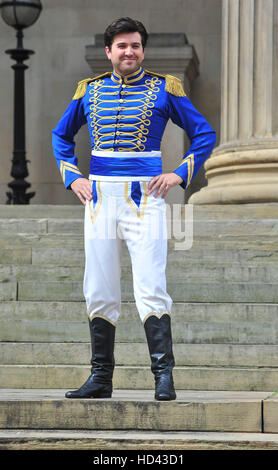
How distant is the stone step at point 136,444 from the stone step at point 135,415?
0.13m

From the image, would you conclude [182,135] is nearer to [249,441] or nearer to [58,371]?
[58,371]

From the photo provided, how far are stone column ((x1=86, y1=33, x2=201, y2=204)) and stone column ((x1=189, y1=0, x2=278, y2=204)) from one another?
2519 mm

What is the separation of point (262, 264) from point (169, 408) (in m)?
3.14

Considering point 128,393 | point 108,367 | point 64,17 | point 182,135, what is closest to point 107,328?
point 108,367

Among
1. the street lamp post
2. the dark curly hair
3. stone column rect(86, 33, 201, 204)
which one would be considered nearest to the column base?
stone column rect(86, 33, 201, 204)

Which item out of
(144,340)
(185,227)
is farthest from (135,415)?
(185,227)

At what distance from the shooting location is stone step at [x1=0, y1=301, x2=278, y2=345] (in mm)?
8141

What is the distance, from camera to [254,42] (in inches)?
458

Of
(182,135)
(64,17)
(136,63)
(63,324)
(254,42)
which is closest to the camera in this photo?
(136,63)

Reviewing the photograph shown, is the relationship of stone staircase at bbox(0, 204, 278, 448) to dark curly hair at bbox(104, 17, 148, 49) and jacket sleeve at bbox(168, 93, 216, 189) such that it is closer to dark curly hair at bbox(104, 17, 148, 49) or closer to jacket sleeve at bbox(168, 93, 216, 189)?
jacket sleeve at bbox(168, 93, 216, 189)

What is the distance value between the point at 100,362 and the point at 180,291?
2.10m

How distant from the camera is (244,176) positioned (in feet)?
38.2

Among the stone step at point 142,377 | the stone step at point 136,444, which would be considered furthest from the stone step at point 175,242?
the stone step at point 136,444

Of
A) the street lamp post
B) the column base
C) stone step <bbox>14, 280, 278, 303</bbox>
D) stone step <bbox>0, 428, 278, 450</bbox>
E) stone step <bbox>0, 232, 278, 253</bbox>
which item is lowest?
stone step <bbox>0, 428, 278, 450</bbox>
